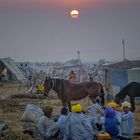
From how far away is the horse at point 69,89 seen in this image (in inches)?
759

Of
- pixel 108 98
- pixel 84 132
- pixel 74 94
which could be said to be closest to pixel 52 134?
pixel 84 132

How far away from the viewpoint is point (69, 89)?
64.4 ft

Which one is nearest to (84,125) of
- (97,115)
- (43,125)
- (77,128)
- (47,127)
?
(77,128)

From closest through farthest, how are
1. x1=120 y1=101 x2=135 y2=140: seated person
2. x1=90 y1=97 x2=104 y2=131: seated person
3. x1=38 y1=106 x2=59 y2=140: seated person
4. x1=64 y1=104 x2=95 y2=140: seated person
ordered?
x1=64 y1=104 x2=95 y2=140: seated person
x1=38 y1=106 x2=59 y2=140: seated person
x1=120 y1=101 x2=135 y2=140: seated person
x1=90 y1=97 x2=104 y2=131: seated person

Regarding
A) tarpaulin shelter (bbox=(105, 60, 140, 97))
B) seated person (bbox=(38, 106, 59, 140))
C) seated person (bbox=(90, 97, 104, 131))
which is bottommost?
seated person (bbox=(38, 106, 59, 140))

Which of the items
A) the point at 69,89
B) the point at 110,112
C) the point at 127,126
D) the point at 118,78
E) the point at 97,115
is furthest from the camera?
the point at 118,78

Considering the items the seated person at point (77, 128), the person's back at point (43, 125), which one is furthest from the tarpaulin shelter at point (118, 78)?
the seated person at point (77, 128)

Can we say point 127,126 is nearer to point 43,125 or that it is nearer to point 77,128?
point 77,128

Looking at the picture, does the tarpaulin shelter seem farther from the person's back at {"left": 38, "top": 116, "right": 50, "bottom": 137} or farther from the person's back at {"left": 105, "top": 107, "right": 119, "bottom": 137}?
the person's back at {"left": 38, "top": 116, "right": 50, "bottom": 137}

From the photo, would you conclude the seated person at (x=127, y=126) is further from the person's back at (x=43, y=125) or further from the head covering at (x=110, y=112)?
the person's back at (x=43, y=125)

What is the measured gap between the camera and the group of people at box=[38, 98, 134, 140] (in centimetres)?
1259

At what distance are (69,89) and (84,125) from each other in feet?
23.1

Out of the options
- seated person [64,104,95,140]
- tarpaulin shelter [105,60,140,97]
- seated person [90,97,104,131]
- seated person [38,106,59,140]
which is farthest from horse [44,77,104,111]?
seated person [64,104,95,140]

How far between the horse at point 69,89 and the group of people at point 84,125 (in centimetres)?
551
